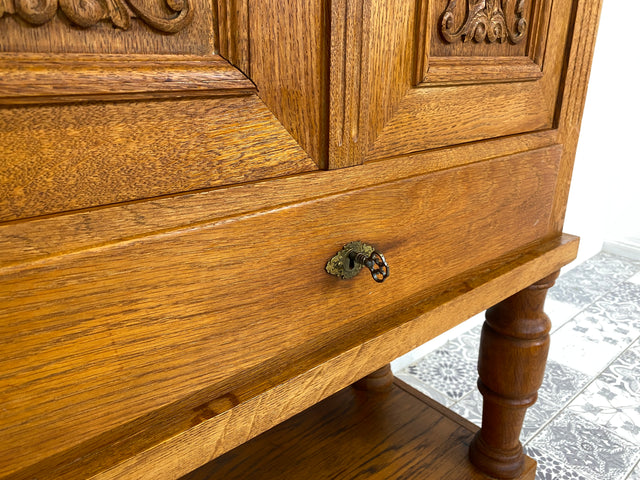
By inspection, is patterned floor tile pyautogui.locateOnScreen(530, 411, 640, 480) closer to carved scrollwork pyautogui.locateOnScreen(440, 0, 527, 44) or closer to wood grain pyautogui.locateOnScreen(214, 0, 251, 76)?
carved scrollwork pyautogui.locateOnScreen(440, 0, 527, 44)

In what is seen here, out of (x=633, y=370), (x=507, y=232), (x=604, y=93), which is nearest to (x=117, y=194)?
(x=507, y=232)

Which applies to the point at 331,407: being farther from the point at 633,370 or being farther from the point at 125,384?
the point at 633,370

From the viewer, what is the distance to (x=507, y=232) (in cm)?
58

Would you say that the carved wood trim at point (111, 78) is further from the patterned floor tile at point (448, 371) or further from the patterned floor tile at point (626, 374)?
the patterned floor tile at point (626, 374)

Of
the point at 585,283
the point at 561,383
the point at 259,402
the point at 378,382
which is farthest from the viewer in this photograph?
the point at 585,283

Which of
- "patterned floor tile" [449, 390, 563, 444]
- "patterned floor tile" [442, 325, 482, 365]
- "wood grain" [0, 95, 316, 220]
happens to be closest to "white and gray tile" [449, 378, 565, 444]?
"patterned floor tile" [449, 390, 563, 444]

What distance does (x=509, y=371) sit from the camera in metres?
0.73

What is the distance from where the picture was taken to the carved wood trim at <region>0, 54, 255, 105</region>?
0.25 metres

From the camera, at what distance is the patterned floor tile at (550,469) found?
99cm

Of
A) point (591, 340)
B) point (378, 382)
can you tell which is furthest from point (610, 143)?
point (378, 382)

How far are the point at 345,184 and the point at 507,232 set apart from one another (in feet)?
0.85

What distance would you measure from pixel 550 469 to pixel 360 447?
0.45 meters

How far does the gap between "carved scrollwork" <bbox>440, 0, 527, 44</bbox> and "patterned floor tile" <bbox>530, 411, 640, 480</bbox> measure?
2.78 feet

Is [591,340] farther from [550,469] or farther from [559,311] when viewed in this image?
[550,469]
